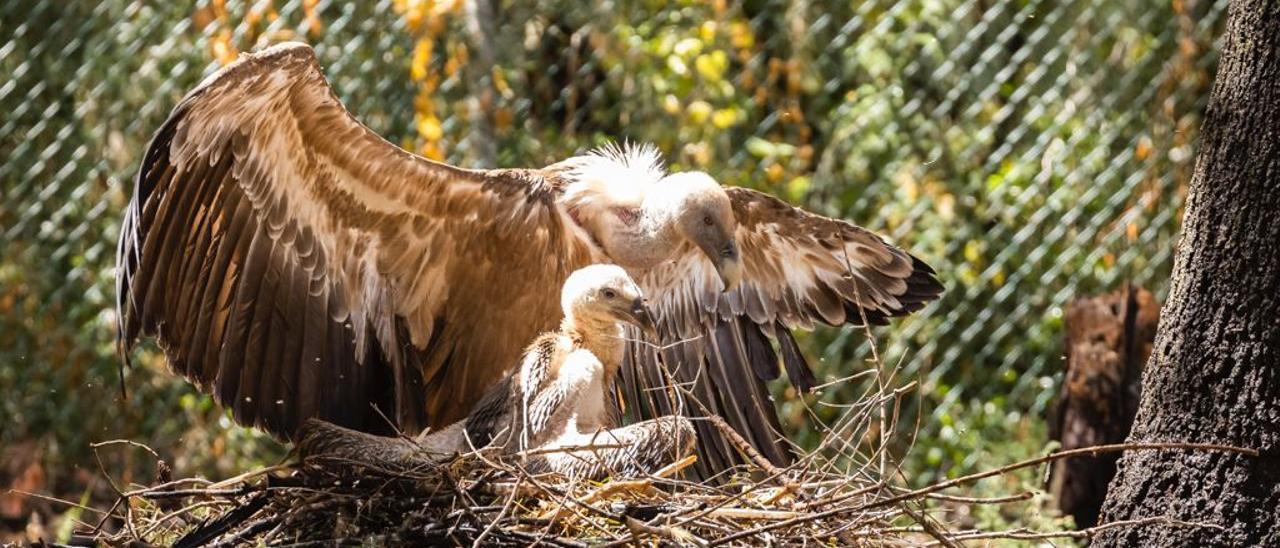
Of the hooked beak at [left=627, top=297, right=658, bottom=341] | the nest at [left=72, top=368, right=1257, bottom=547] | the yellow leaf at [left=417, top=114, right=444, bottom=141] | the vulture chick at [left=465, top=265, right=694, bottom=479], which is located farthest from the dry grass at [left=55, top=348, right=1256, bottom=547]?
the yellow leaf at [left=417, top=114, right=444, bottom=141]

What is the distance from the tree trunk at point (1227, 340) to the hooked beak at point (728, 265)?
1455mm

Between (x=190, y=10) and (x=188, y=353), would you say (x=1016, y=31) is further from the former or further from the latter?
(x=188, y=353)

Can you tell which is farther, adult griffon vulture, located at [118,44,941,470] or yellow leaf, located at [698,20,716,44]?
yellow leaf, located at [698,20,716,44]

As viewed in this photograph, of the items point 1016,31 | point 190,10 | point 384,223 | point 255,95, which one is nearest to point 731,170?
point 1016,31

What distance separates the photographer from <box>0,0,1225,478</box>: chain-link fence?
870cm

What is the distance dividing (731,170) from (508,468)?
4619 mm

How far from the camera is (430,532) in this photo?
4512 mm

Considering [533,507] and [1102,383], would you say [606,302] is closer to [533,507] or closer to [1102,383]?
[533,507]

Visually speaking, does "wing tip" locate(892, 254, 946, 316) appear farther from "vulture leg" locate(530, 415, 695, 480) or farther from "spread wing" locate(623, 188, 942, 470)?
"vulture leg" locate(530, 415, 695, 480)

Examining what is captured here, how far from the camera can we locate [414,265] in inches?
241

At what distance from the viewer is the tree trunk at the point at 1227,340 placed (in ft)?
15.0

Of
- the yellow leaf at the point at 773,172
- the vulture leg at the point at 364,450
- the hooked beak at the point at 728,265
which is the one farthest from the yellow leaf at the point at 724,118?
the vulture leg at the point at 364,450

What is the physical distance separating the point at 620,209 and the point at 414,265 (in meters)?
0.68

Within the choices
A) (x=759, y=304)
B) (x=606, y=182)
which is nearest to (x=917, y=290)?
(x=759, y=304)
